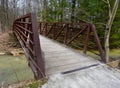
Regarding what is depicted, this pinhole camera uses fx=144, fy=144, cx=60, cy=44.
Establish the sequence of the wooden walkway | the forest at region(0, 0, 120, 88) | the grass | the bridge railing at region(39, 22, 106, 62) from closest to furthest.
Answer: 1. the wooden walkway
2. the bridge railing at region(39, 22, 106, 62)
3. the grass
4. the forest at region(0, 0, 120, 88)

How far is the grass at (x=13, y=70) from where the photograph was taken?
4484 millimetres

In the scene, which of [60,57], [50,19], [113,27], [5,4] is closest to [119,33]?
[113,27]

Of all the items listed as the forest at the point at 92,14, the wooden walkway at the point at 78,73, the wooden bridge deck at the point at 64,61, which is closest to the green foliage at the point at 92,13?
the forest at the point at 92,14

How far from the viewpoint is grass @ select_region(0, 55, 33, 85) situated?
177 inches

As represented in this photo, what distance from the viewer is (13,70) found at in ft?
16.8

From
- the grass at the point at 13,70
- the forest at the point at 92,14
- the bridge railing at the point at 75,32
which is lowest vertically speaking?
the grass at the point at 13,70

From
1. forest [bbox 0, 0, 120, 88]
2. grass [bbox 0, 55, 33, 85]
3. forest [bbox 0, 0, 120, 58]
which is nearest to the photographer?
grass [bbox 0, 55, 33, 85]

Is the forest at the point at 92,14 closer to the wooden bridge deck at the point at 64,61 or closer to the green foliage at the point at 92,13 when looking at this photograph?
the green foliage at the point at 92,13

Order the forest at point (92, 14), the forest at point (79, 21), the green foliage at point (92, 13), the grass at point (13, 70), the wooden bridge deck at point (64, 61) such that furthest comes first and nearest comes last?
the green foliage at point (92, 13), the forest at point (92, 14), the forest at point (79, 21), the grass at point (13, 70), the wooden bridge deck at point (64, 61)

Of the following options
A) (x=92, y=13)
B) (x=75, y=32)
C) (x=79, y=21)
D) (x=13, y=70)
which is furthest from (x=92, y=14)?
(x=13, y=70)

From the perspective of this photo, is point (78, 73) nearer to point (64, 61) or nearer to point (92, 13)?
point (64, 61)

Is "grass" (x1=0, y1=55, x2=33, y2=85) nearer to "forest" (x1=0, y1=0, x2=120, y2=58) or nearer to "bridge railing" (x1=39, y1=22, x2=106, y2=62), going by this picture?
"bridge railing" (x1=39, y1=22, x2=106, y2=62)

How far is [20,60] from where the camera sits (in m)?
6.19

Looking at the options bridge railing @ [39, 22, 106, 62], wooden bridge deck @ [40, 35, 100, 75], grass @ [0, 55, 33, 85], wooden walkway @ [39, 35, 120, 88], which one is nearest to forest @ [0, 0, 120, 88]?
grass @ [0, 55, 33, 85]
